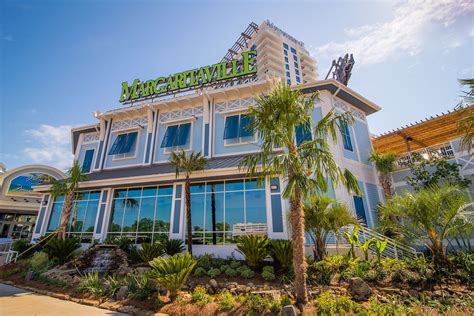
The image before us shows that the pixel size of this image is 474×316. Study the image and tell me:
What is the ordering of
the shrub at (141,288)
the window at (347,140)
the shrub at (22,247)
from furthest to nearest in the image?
the window at (347,140)
the shrub at (22,247)
the shrub at (141,288)

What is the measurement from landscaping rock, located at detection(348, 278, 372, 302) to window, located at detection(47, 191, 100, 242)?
52.7 feet

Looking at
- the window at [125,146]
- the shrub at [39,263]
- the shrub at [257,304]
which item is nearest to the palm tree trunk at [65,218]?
the shrub at [39,263]

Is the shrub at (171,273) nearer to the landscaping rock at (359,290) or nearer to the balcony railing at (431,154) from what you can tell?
the landscaping rock at (359,290)

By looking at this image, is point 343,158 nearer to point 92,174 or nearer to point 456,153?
point 456,153

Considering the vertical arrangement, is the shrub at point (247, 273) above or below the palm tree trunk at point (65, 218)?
below

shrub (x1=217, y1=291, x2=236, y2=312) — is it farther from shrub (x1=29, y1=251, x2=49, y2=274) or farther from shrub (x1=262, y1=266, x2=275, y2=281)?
shrub (x1=29, y1=251, x2=49, y2=274)

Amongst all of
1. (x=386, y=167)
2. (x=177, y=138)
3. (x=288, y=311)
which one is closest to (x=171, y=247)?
(x=177, y=138)

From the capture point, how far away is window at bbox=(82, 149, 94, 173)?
18.3 metres

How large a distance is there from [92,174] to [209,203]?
33.3ft

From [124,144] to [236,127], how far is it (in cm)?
922

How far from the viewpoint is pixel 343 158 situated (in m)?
14.6

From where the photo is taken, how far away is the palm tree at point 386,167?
1465 centimetres

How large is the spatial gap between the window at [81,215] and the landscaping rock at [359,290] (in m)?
16.1

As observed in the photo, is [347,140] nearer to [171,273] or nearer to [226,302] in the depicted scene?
[226,302]
